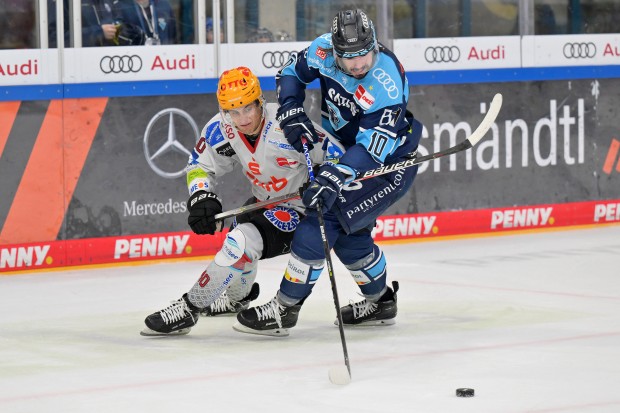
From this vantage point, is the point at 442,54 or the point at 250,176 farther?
the point at 442,54

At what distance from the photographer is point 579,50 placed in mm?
9531

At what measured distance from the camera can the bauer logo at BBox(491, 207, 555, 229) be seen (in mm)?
9297

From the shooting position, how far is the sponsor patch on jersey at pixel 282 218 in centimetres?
582

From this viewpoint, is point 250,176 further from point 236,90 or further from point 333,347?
point 333,347

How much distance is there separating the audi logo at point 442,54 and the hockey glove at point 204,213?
142 inches

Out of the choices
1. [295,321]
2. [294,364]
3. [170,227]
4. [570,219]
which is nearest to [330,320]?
[295,321]

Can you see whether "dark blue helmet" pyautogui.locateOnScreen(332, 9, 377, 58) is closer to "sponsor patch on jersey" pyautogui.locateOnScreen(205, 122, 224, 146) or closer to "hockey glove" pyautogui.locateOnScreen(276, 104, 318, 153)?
"hockey glove" pyautogui.locateOnScreen(276, 104, 318, 153)

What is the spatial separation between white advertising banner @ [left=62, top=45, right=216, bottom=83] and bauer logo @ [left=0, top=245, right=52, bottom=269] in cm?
98

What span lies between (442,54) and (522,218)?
126cm

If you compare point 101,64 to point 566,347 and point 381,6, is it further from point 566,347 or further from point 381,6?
point 566,347

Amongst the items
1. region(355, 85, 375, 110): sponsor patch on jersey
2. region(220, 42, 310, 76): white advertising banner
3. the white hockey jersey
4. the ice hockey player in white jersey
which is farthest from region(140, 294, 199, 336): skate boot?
region(220, 42, 310, 76): white advertising banner

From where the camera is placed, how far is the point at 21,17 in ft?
25.2

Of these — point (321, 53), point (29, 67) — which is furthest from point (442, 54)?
point (321, 53)

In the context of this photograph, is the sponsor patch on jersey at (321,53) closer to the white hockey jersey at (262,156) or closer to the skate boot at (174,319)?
the white hockey jersey at (262,156)
